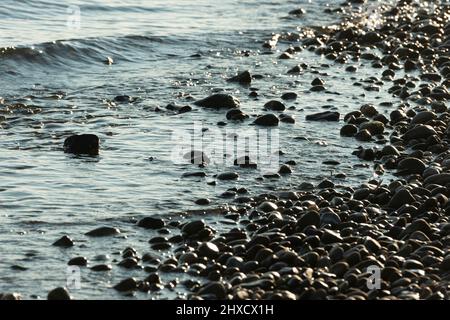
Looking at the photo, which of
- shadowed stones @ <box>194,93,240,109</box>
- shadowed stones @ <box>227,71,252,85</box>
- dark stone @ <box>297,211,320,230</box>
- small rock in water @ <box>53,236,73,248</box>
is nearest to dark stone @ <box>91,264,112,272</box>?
small rock in water @ <box>53,236,73,248</box>

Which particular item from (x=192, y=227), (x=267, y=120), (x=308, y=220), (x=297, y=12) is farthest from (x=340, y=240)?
(x=297, y=12)

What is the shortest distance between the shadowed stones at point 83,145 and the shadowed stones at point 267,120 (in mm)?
2129

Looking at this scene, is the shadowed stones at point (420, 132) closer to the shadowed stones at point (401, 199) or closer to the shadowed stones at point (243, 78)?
the shadowed stones at point (401, 199)

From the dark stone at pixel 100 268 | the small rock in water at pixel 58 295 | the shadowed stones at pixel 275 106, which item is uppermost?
the shadowed stones at pixel 275 106

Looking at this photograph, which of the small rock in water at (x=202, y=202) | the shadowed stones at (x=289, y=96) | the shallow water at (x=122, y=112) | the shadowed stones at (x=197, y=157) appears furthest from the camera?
the shadowed stones at (x=289, y=96)

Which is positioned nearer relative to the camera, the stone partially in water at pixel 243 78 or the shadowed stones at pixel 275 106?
the shadowed stones at pixel 275 106

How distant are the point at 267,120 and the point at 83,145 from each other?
236cm

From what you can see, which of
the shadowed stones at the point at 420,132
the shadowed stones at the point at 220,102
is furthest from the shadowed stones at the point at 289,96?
the shadowed stones at the point at 420,132

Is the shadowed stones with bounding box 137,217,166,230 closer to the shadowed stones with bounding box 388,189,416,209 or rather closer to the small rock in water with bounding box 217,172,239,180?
the small rock in water with bounding box 217,172,239,180

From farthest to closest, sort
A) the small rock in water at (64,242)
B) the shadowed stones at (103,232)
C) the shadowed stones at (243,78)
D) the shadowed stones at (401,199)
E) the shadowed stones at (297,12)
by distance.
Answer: the shadowed stones at (297,12)
the shadowed stones at (243,78)
the shadowed stones at (401,199)
the shadowed stones at (103,232)
the small rock in water at (64,242)

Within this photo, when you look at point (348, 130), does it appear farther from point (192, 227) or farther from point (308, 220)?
point (192, 227)

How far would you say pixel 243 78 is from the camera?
14.2 meters

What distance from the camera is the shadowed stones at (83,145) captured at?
419 inches
